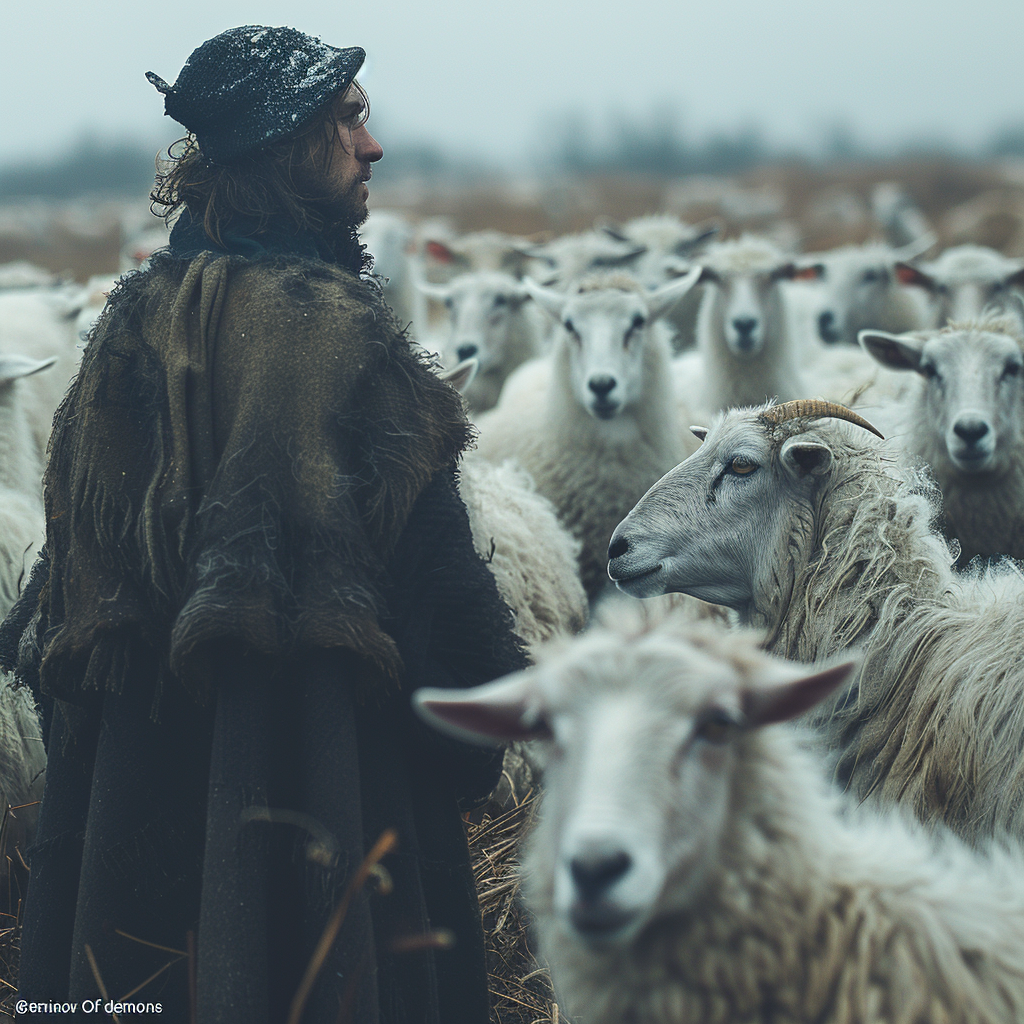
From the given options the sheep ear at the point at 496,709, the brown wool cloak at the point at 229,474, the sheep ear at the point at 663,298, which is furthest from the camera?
the sheep ear at the point at 663,298

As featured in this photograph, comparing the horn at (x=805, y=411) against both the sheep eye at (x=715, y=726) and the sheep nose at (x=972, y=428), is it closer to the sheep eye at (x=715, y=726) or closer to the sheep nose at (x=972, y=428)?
the sheep nose at (x=972, y=428)

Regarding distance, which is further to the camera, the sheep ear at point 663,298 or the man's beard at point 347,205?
the sheep ear at point 663,298

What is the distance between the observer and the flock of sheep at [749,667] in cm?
136

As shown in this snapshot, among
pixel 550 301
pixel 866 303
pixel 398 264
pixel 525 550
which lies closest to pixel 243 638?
pixel 525 550

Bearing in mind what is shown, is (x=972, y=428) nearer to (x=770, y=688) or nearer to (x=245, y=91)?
(x=770, y=688)

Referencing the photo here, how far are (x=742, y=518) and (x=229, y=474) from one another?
51.5 inches

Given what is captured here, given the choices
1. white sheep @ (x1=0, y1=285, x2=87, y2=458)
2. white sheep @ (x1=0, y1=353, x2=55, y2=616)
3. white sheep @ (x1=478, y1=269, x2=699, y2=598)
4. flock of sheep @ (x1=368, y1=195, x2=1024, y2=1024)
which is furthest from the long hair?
white sheep @ (x1=478, y1=269, x2=699, y2=598)

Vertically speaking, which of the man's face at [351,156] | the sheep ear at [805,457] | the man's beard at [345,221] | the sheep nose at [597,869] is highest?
the man's face at [351,156]

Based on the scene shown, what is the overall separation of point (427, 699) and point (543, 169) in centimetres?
5384

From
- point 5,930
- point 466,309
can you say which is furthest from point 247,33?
point 466,309

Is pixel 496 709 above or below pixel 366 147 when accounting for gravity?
below

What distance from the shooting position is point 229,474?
1738mm

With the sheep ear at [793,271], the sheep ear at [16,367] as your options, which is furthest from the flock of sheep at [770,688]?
the sheep ear at [16,367]

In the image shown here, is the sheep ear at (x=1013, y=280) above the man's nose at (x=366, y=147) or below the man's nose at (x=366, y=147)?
below
